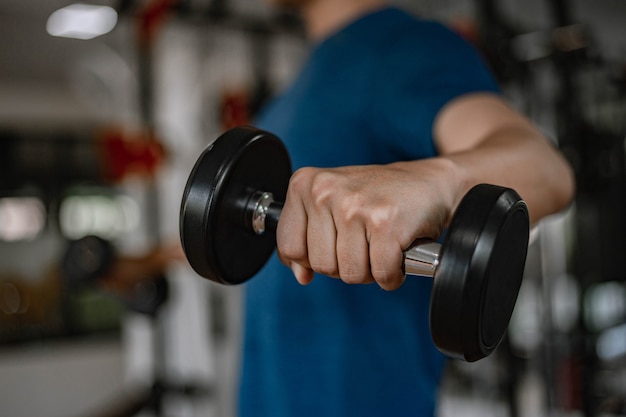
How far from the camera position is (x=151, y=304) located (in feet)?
6.03

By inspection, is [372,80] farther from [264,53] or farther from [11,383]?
[11,383]

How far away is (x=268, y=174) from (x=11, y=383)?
528 centimetres

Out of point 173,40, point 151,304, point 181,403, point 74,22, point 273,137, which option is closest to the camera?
point 273,137

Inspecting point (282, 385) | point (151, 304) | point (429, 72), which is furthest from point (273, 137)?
point (151, 304)

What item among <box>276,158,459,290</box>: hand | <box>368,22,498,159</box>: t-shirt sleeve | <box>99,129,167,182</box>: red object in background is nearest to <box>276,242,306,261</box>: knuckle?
<box>276,158,459,290</box>: hand

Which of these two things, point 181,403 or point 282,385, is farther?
point 181,403

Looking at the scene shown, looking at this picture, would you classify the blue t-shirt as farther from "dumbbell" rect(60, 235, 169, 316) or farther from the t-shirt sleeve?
"dumbbell" rect(60, 235, 169, 316)

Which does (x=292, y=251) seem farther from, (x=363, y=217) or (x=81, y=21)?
(x=81, y=21)

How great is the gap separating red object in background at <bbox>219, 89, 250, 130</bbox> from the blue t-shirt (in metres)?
1.46

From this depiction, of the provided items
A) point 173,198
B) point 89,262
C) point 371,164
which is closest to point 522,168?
point 371,164

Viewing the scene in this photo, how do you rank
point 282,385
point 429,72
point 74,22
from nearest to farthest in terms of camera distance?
1. point 429,72
2. point 282,385
3. point 74,22

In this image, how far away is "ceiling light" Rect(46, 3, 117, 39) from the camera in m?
3.75

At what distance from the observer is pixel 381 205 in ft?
1.31

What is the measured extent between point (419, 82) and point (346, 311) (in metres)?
0.30
